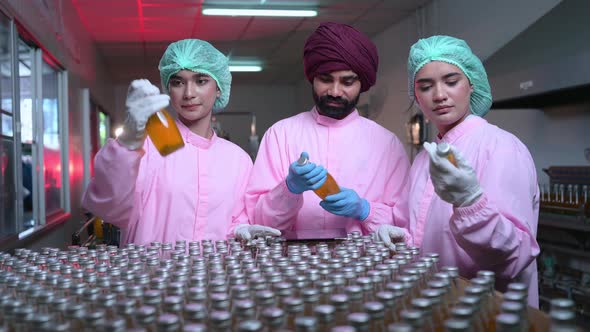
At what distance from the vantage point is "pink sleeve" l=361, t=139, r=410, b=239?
1766mm

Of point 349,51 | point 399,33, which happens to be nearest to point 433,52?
point 349,51

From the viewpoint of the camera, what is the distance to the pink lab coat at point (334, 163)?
1893 mm

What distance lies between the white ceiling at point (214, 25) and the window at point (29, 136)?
1087mm

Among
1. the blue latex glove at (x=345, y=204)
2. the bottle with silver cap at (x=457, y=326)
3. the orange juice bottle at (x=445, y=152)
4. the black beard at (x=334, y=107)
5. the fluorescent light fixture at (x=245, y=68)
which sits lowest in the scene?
the bottle with silver cap at (x=457, y=326)

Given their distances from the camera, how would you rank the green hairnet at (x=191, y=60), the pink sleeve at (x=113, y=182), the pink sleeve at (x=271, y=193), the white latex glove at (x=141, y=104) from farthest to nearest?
the green hairnet at (x=191, y=60) < the pink sleeve at (x=271, y=193) < the pink sleeve at (x=113, y=182) < the white latex glove at (x=141, y=104)

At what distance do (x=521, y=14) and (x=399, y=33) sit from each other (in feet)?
7.47

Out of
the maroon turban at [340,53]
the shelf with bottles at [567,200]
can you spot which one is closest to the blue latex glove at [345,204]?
the maroon turban at [340,53]

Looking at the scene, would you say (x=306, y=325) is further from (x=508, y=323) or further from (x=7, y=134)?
(x=7, y=134)

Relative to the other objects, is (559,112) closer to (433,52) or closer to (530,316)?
(433,52)

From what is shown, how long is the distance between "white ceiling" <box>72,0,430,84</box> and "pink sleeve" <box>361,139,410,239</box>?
3.65 m

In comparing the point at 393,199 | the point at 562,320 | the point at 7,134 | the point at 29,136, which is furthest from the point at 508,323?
the point at 29,136

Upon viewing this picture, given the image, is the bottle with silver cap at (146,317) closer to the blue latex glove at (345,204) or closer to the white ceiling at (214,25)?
the blue latex glove at (345,204)

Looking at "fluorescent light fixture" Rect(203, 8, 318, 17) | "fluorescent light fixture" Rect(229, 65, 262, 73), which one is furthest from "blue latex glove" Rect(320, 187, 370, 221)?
"fluorescent light fixture" Rect(229, 65, 262, 73)

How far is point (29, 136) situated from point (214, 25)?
9.07 ft
